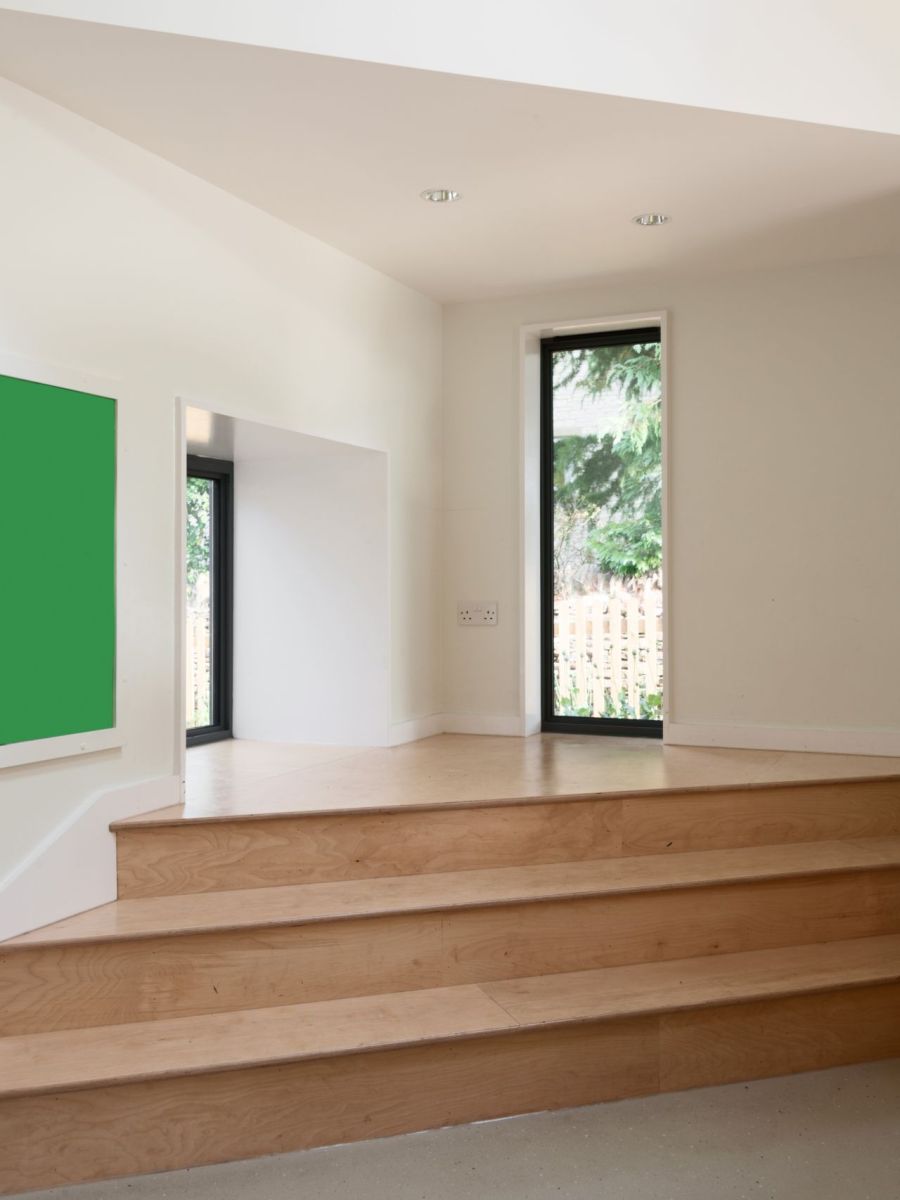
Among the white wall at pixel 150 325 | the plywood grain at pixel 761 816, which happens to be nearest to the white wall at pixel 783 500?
the plywood grain at pixel 761 816

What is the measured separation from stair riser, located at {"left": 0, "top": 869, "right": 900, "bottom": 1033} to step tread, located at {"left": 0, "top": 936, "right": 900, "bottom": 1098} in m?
0.04

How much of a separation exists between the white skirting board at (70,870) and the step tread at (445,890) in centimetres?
4

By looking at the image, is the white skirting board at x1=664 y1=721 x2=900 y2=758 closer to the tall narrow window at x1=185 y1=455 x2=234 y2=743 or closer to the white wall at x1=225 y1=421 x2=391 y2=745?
the white wall at x1=225 y1=421 x2=391 y2=745

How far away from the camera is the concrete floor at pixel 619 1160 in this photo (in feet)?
8.10

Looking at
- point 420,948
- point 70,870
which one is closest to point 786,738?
point 420,948

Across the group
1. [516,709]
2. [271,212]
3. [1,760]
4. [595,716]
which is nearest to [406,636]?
[516,709]

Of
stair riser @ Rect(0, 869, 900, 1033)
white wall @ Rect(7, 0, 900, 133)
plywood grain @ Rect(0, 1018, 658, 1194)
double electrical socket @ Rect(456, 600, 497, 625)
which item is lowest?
plywood grain @ Rect(0, 1018, 658, 1194)

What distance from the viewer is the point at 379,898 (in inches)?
122

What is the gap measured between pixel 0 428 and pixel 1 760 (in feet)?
2.78

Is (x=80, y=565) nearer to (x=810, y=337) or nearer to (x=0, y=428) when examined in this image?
(x=0, y=428)

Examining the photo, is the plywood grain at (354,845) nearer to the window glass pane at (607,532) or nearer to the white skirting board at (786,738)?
the white skirting board at (786,738)

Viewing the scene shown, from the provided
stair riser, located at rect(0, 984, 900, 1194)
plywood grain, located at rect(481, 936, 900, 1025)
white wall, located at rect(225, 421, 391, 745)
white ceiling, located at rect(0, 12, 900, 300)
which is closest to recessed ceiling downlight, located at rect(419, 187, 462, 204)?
white ceiling, located at rect(0, 12, 900, 300)

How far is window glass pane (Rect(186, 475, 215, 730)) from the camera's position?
484 centimetres

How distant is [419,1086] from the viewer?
9.00 feet
